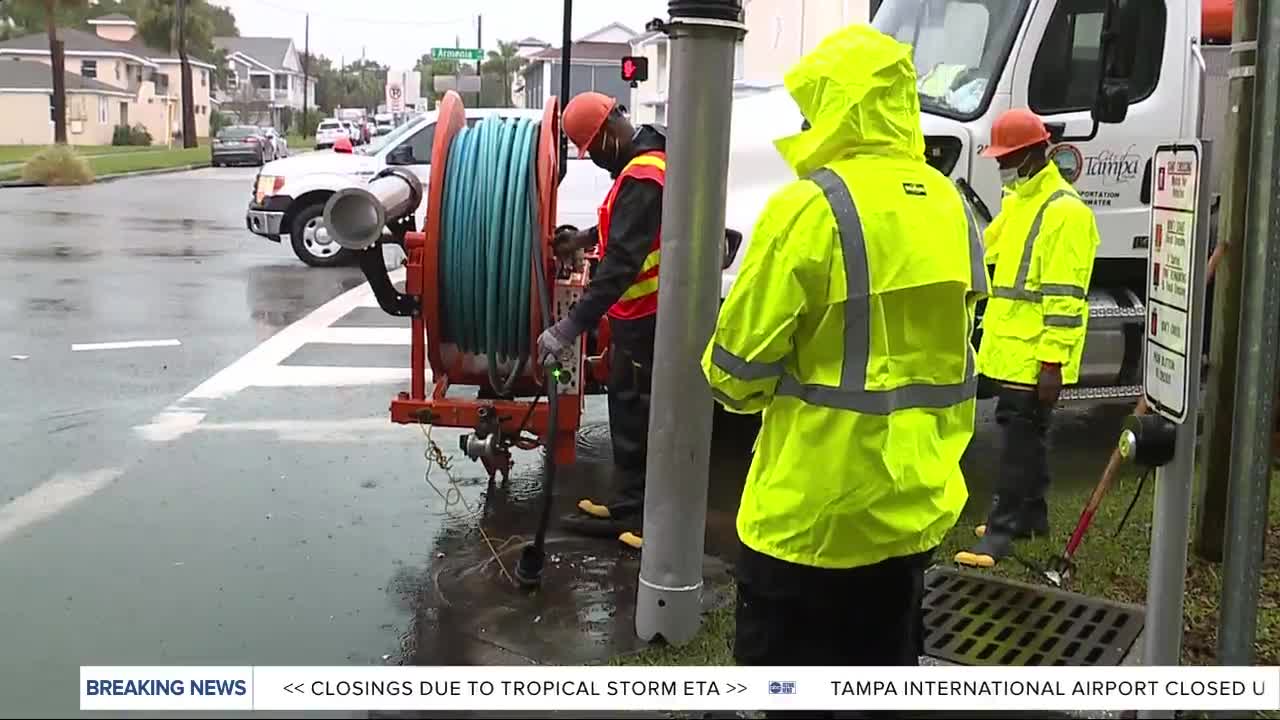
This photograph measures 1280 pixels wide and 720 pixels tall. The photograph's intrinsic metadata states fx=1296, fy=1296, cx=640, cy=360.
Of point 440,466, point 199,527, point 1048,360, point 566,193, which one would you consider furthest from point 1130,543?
point 566,193

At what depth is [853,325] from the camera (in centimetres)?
291

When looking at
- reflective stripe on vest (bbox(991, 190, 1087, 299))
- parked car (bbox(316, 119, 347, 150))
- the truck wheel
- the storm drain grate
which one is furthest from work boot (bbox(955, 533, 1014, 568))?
parked car (bbox(316, 119, 347, 150))

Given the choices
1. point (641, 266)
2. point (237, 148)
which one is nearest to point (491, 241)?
point (641, 266)

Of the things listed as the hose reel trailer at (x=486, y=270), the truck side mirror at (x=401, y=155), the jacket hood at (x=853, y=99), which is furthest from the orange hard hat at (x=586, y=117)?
the truck side mirror at (x=401, y=155)

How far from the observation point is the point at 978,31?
7.62 meters

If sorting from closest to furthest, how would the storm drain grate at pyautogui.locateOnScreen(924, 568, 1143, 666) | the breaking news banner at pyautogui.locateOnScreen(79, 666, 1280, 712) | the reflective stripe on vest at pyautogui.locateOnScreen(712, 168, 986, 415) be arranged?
the reflective stripe on vest at pyautogui.locateOnScreen(712, 168, 986, 415) → the breaking news banner at pyautogui.locateOnScreen(79, 666, 1280, 712) → the storm drain grate at pyautogui.locateOnScreen(924, 568, 1143, 666)

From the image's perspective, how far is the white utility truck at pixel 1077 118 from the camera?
24.2 ft

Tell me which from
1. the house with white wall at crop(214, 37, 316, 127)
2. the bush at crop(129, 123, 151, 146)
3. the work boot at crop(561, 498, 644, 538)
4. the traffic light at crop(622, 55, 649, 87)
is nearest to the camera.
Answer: the work boot at crop(561, 498, 644, 538)

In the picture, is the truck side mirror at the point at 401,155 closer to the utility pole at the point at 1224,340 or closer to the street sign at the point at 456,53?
the utility pole at the point at 1224,340

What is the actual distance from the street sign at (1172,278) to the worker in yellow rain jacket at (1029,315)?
1.66 metres

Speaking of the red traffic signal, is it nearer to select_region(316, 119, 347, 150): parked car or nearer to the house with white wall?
select_region(316, 119, 347, 150): parked car

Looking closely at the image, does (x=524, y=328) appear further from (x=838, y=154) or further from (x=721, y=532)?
(x=838, y=154)

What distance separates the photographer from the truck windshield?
7.47 meters

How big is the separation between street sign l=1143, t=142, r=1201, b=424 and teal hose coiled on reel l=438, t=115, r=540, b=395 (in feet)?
9.05
